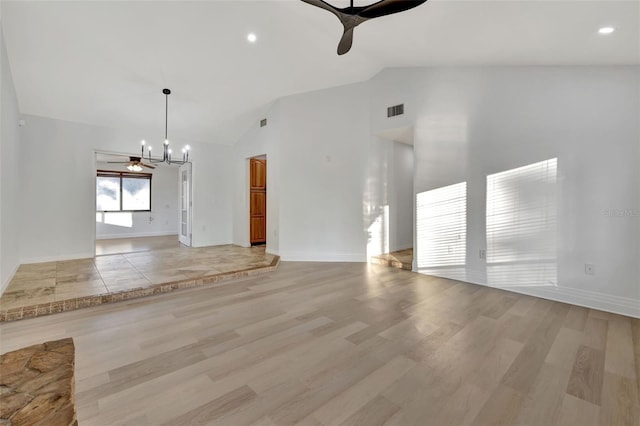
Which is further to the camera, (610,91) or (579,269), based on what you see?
(579,269)

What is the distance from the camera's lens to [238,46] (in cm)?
412

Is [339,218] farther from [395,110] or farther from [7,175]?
[7,175]

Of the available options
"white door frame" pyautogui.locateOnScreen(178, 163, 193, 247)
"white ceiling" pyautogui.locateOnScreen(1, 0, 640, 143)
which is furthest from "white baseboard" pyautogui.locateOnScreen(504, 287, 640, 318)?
"white door frame" pyautogui.locateOnScreen(178, 163, 193, 247)

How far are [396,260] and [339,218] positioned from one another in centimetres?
133

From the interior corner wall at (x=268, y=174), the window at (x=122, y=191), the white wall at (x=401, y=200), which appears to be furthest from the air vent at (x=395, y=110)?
the window at (x=122, y=191)

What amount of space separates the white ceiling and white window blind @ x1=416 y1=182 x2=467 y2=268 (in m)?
1.90

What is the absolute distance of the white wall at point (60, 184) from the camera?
15.9 ft

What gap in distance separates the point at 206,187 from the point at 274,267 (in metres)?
3.34

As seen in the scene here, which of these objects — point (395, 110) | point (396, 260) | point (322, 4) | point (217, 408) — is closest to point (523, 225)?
point (396, 260)

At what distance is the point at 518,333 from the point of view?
8.22 feet

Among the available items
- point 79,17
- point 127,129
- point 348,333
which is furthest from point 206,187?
point 348,333

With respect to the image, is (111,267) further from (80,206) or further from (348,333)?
(348,333)

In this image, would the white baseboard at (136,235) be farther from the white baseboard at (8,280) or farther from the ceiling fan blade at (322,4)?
the ceiling fan blade at (322,4)

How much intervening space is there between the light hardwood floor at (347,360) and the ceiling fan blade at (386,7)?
8.86 ft
